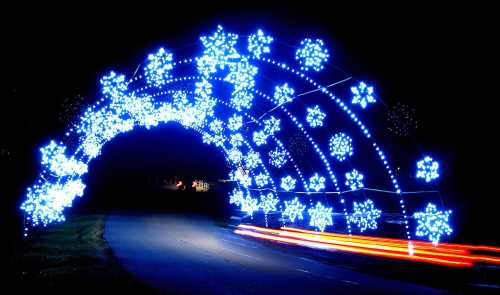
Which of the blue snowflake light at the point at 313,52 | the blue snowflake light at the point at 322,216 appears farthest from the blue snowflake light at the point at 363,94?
the blue snowflake light at the point at 322,216

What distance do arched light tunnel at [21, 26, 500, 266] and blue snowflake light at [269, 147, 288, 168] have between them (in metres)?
Answer: 0.05

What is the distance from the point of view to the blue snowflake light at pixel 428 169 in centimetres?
1334

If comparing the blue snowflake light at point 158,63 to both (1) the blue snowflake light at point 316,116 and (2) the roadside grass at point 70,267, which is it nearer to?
(1) the blue snowflake light at point 316,116

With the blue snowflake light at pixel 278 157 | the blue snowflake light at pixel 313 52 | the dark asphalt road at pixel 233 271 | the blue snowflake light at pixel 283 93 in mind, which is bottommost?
the dark asphalt road at pixel 233 271

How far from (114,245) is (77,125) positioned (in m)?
4.24

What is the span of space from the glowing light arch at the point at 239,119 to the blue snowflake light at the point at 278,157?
2.2 inches

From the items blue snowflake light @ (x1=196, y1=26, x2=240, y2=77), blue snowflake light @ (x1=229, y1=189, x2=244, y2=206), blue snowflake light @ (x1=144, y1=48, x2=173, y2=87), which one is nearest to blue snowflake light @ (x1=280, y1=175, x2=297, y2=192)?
blue snowflake light @ (x1=229, y1=189, x2=244, y2=206)

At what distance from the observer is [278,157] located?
72.1 feet

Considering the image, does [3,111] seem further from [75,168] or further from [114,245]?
[75,168]

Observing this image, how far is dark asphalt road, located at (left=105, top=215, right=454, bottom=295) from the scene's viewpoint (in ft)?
31.7

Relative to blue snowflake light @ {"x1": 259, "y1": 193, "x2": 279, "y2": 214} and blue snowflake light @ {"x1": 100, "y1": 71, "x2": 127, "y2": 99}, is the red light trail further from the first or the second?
blue snowflake light @ {"x1": 100, "y1": 71, "x2": 127, "y2": 99}

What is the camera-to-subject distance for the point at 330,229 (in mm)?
21453

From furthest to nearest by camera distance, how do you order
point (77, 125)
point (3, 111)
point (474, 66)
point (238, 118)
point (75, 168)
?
point (238, 118), point (75, 168), point (77, 125), point (474, 66), point (3, 111)

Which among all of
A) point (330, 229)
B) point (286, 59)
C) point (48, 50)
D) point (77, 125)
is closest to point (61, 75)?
point (48, 50)
